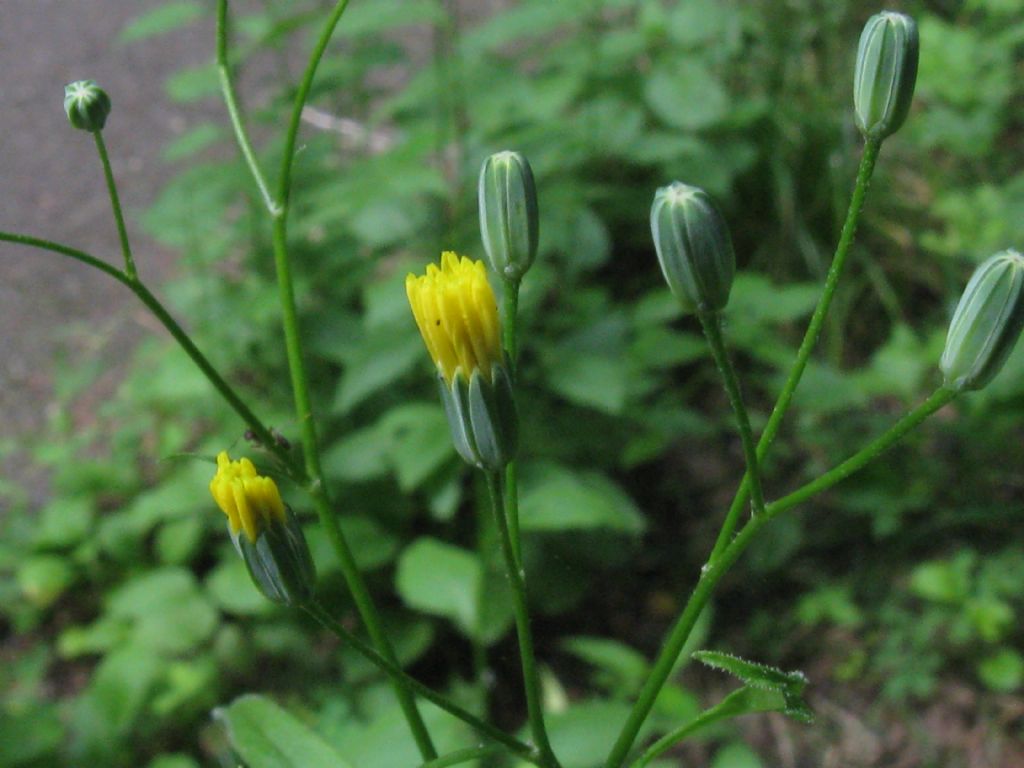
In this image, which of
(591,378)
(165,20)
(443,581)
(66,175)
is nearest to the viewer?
(443,581)

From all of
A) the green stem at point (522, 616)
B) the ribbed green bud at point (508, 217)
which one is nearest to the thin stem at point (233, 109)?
the ribbed green bud at point (508, 217)

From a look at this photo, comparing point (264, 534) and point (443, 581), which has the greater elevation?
point (264, 534)

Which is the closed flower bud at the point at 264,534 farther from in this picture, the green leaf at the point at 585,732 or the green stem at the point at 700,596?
the green leaf at the point at 585,732

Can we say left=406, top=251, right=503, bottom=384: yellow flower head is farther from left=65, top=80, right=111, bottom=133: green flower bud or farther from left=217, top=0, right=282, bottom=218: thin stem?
left=65, top=80, right=111, bottom=133: green flower bud

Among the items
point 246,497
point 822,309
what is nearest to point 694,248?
point 822,309

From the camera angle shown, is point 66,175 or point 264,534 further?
point 66,175

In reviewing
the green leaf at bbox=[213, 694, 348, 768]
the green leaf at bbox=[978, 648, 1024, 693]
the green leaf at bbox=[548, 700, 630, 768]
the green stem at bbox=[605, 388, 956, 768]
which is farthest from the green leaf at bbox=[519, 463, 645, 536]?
the green stem at bbox=[605, 388, 956, 768]

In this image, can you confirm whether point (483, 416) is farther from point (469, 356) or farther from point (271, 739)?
point (271, 739)
